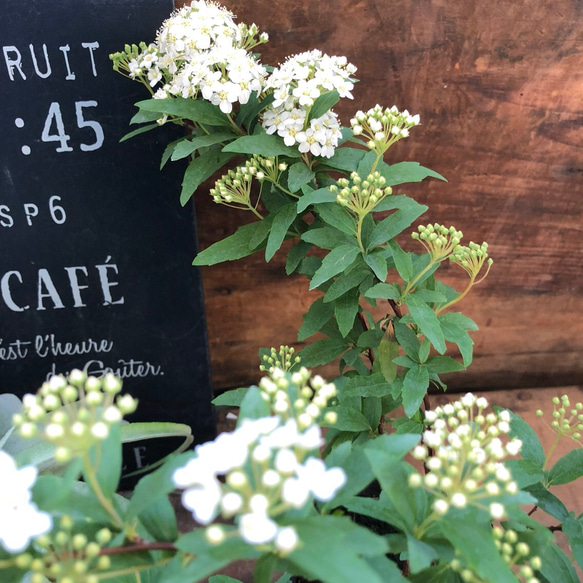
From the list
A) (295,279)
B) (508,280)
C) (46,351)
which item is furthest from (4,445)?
(508,280)

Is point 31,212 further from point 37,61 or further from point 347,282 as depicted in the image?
point 347,282

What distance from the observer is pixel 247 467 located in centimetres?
39

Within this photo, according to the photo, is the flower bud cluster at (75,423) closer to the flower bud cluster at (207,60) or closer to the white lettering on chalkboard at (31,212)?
the flower bud cluster at (207,60)

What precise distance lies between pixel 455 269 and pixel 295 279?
427mm

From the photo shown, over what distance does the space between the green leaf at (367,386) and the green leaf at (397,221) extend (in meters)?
0.21

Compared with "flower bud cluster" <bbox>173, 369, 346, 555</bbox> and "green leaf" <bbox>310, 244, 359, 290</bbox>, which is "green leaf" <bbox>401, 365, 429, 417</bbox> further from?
"flower bud cluster" <bbox>173, 369, 346, 555</bbox>

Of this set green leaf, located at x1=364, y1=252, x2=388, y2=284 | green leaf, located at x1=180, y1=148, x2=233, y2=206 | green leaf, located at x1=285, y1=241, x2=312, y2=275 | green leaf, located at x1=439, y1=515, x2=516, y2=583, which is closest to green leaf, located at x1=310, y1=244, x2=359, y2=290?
green leaf, located at x1=364, y1=252, x2=388, y2=284

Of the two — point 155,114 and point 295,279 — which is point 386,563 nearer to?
point 155,114

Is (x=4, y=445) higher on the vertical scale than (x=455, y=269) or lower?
lower

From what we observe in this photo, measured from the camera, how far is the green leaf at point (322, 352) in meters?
0.90

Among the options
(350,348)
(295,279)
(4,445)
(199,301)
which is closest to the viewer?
(4,445)

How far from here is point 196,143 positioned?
787 mm

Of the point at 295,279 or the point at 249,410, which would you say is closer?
the point at 249,410

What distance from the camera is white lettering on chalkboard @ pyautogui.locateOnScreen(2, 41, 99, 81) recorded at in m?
0.91
